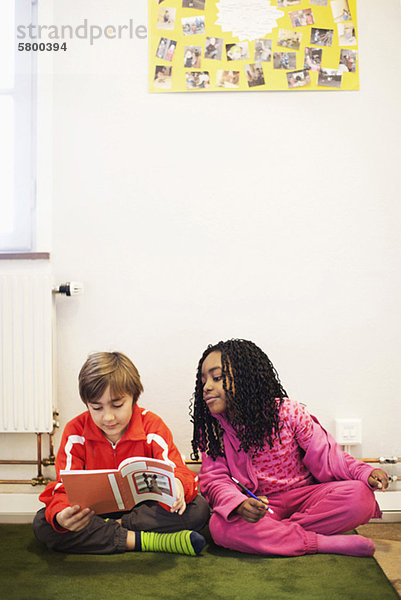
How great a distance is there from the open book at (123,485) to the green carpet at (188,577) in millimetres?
136

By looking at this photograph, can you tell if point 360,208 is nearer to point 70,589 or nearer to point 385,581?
point 385,581

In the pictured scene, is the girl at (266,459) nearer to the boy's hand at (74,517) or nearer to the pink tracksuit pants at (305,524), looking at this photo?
the pink tracksuit pants at (305,524)

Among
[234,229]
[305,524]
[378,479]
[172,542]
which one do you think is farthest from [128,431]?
[234,229]

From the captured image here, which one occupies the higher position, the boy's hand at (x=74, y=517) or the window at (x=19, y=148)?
the window at (x=19, y=148)

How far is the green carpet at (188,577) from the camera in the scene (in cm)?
128

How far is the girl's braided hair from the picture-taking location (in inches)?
65.0

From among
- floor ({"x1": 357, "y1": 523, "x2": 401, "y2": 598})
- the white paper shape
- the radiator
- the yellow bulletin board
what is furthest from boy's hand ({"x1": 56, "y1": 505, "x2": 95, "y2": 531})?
the white paper shape

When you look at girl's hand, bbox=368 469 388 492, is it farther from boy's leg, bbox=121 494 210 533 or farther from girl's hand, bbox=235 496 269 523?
boy's leg, bbox=121 494 210 533

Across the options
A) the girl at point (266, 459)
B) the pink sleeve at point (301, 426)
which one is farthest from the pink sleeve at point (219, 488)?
the pink sleeve at point (301, 426)

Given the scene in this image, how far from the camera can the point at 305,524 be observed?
155cm

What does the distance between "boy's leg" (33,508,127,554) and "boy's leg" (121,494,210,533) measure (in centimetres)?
5

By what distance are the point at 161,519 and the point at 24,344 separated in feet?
2.41

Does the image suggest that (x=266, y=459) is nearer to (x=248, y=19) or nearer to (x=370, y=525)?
(x=370, y=525)

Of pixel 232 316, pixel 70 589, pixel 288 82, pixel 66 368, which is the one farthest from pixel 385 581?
pixel 288 82
